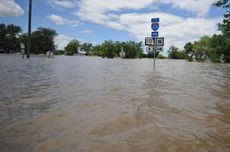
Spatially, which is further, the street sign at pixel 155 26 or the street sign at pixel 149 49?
the street sign at pixel 149 49

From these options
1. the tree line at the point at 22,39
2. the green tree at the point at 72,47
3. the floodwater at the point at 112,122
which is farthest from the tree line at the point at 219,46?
the green tree at the point at 72,47

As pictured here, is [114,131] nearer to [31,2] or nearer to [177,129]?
[177,129]

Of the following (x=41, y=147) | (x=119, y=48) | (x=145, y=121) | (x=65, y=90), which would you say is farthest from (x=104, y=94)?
(x=119, y=48)

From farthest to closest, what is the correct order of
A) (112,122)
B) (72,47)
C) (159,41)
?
1. (72,47)
2. (159,41)
3. (112,122)

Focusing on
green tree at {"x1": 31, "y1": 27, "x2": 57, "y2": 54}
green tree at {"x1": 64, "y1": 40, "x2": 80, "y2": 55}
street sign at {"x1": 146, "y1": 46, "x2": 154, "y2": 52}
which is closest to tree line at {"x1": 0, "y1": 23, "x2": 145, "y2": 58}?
green tree at {"x1": 31, "y1": 27, "x2": 57, "y2": 54}

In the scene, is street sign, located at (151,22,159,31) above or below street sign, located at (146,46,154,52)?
above

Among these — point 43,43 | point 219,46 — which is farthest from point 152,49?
point 43,43

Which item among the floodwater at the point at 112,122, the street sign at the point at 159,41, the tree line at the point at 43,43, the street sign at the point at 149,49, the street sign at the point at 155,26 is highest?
the tree line at the point at 43,43

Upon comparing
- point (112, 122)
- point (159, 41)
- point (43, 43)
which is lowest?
point (112, 122)

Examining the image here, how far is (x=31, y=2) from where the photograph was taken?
93.2 feet

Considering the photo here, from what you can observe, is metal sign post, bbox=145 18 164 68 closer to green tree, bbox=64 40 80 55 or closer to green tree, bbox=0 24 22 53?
green tree, bbox=0 24 22 53

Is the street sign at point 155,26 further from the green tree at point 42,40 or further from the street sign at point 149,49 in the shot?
the green tree at point 42,40

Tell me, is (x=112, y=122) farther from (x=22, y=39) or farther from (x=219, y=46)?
(x=22, y=39)

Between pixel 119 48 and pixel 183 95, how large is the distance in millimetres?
74838
